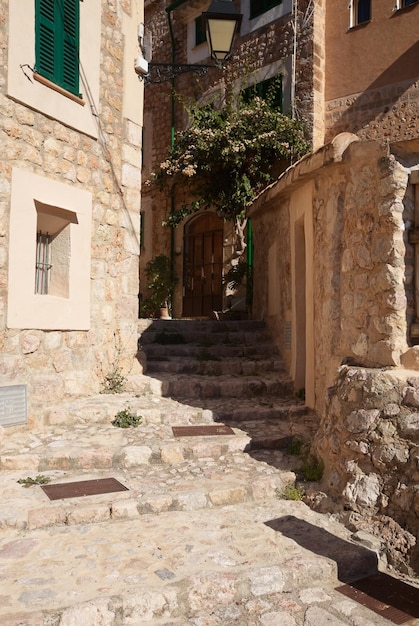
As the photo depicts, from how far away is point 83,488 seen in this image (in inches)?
178

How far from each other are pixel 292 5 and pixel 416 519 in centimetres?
1080

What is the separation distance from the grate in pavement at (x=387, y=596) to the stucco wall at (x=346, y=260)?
1.66 metres

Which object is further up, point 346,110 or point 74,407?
point 346,110

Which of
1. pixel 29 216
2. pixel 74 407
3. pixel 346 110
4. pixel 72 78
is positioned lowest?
pixel 74 407

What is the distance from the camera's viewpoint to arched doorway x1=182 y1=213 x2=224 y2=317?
13.2 m

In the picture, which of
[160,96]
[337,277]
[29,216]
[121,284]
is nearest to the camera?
[337,277]

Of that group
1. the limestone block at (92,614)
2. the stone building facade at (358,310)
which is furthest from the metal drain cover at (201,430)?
the limestone block at (92,614)

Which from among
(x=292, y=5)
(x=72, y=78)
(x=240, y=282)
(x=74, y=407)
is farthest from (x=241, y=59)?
(x=74, y=407)

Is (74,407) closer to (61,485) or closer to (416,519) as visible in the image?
(61,485)

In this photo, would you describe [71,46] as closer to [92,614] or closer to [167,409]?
[167,409]

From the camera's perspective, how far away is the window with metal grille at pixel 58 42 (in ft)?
20.0

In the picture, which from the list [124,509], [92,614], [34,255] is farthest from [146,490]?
[34,255]

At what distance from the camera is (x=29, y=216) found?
233 inches

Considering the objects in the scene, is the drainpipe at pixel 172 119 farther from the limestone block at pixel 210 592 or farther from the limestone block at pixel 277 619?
the limestone block at pixel 277 619
